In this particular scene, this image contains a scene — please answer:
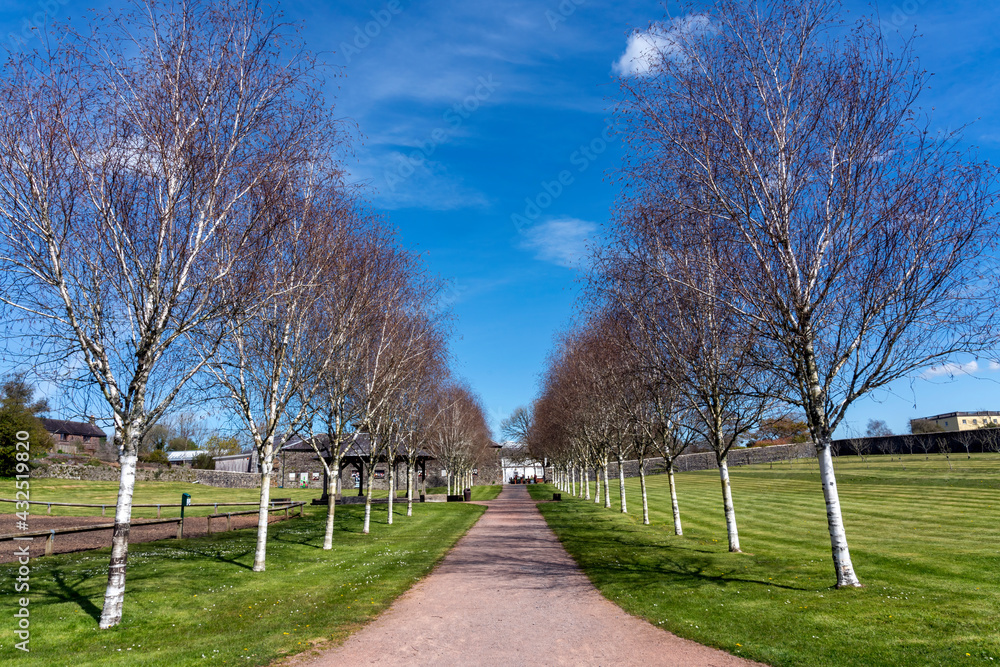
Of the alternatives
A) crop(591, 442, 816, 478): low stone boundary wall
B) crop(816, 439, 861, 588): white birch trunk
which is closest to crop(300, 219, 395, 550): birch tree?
crop(816, 439, 861, 588): white birch trunk

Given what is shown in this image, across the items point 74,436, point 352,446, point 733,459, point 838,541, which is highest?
point 74,436

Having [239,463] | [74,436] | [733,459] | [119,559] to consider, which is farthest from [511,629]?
[74,436]

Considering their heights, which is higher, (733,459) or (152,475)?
(152,475)

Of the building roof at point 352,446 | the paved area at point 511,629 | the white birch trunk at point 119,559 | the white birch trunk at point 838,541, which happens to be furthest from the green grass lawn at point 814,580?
the building roof at point 352,446

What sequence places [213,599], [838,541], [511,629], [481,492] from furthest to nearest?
1. [481,492]
2. [213,599]
3. [838,541]
4. [511,629]

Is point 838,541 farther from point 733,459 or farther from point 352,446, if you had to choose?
point 733,459

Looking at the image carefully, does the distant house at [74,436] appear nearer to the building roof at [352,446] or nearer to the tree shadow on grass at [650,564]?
the building roof at [352,446]

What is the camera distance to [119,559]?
8.66 m

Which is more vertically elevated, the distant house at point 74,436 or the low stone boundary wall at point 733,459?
the distant house at point 74,436

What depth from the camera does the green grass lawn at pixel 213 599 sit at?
7.49 m

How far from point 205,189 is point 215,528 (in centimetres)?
1920

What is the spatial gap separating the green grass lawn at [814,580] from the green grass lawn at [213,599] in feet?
17.1

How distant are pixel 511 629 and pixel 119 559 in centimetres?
633

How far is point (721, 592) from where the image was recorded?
34.0 feet
